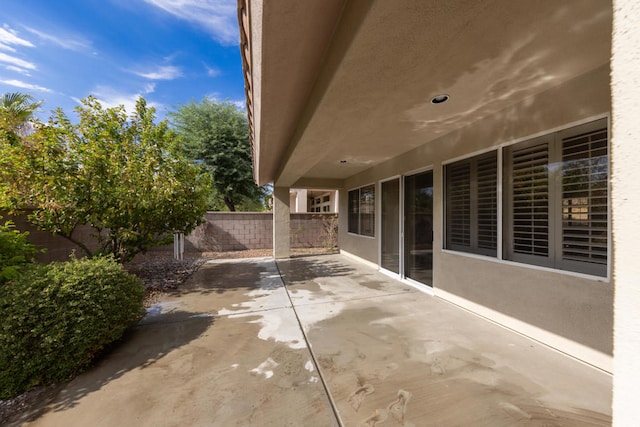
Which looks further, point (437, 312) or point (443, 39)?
point (437, 312)

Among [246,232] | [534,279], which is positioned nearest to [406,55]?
[534,279]

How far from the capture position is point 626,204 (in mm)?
575

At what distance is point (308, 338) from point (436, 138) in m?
3.70

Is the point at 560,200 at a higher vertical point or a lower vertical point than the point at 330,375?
higher

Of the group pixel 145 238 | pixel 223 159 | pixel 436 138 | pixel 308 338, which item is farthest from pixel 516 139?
pixel 223 159

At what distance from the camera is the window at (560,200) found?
95.6 inches

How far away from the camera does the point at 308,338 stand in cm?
299

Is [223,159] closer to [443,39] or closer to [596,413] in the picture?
[443,39]

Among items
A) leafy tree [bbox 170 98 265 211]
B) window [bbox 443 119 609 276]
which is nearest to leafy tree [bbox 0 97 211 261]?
window [bbox 443 119 609 276]

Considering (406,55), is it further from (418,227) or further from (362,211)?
(362,211)

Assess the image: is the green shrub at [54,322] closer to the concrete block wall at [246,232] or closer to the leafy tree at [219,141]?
the concrete block wall at [246,232]

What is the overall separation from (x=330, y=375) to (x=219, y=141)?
12.0m

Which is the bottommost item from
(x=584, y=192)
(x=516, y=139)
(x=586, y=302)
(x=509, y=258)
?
(x=586, y=302)

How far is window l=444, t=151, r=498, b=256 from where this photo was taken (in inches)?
136
